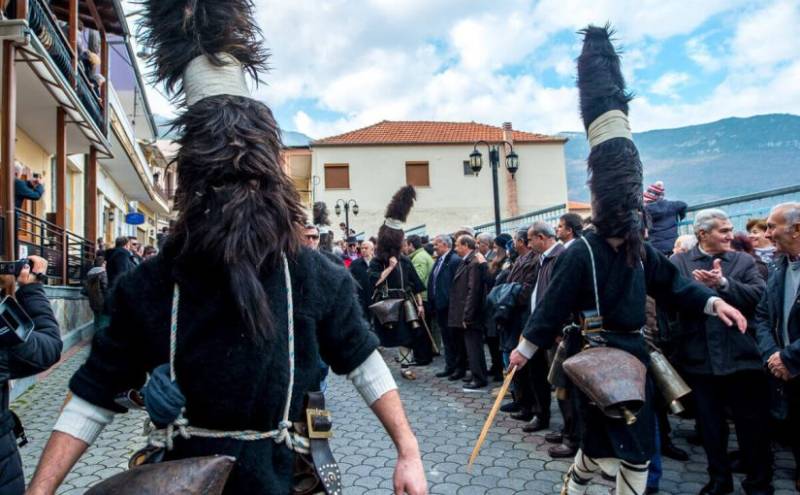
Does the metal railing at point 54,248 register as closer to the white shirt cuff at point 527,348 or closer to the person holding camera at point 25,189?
the person holding camera at point 25,189

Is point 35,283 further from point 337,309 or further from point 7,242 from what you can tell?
point 7,242

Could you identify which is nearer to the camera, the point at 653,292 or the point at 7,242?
the point at 653,292

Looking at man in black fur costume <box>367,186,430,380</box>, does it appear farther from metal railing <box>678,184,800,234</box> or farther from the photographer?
the photographer

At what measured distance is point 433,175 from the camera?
35.8 meters

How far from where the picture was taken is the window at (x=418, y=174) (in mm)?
35688

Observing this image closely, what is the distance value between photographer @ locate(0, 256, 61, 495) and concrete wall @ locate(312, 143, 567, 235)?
103ft

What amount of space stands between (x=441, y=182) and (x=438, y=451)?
102ft

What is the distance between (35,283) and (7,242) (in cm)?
607

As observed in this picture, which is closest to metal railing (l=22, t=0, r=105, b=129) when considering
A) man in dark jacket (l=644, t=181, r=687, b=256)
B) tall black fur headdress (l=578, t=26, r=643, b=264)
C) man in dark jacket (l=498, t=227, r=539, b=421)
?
man in dark jacket (l=498, t=227, r=539, b=421)

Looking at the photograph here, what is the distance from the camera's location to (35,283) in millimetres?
3012

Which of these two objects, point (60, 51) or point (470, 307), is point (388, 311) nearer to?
point (470, 307)

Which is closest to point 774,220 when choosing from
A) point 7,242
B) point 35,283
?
point 35,283

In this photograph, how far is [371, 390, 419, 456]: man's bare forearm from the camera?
5.61ft

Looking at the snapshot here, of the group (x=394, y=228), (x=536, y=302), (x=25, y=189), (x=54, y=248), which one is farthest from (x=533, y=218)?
(x=54, y=248)
